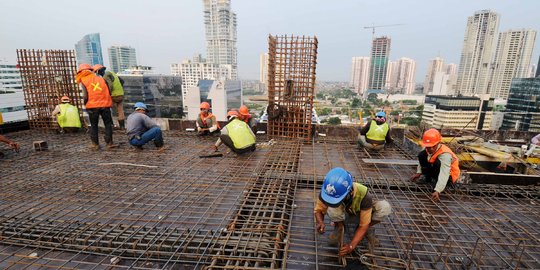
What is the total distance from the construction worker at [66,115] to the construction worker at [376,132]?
7.17m

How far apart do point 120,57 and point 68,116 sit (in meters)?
84.6

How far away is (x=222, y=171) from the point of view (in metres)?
4.34

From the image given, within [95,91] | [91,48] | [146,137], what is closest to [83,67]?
[95,91]

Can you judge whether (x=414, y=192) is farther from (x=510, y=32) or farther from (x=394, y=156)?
(x=510, y=32)

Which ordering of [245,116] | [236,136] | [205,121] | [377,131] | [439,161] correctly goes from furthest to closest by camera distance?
[205,121], [245,116], [377,131], [236,136], [439,161]

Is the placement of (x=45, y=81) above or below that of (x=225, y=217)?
above

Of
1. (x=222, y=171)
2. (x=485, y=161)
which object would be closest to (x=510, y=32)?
(x=485, y=161)

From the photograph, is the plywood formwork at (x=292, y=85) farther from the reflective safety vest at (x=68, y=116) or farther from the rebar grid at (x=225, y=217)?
the reflective safety vest at (x=68, y=116)

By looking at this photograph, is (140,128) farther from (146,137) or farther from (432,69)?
Result: (432,69)

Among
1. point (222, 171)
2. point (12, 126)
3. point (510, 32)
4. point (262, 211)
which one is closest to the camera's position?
point (262, 211)

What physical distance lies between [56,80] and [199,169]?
599cm

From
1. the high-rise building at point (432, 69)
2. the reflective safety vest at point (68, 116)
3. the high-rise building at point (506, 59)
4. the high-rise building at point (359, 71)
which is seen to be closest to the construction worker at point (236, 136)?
the reflective safety vest at point (68, 116)

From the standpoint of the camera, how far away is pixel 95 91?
16.7 ft

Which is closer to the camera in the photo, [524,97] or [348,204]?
[348,204]
